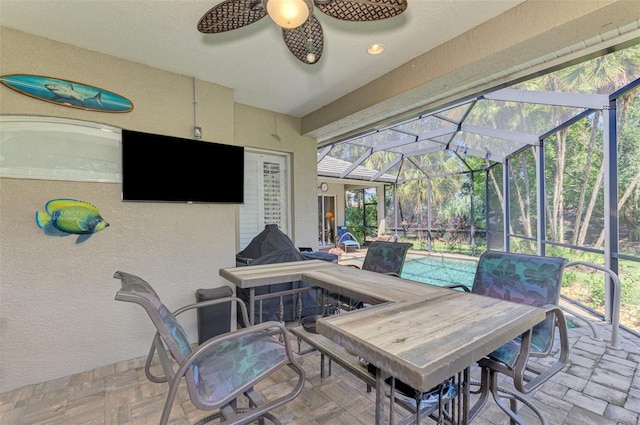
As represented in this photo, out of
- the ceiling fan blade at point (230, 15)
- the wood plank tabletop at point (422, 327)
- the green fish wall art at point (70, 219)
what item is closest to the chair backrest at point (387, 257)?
the wood plank tabletop at point (422, 327)

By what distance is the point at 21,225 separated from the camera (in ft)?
7.43

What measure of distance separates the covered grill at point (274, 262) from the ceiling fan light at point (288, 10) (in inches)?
91.7

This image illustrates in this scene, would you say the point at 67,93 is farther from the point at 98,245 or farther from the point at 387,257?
the point at 387,257

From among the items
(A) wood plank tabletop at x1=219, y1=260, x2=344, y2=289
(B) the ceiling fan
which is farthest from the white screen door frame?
(B) the ceiling fan

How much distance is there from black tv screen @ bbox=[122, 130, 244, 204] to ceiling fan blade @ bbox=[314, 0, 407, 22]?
2126 mm

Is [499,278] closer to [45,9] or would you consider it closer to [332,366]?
[332,366]

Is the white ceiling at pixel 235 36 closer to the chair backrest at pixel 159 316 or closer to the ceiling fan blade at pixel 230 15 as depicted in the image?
the ceiling fan blade at pixel 230 15

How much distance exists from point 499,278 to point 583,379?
3.93 feet

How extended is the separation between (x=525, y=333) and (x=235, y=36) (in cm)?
291

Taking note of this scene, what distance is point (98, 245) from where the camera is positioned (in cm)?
257

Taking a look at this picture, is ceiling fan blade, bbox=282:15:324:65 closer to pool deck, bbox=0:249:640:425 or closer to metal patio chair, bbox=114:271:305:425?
metal patio chair, bbox=114:271:305:425

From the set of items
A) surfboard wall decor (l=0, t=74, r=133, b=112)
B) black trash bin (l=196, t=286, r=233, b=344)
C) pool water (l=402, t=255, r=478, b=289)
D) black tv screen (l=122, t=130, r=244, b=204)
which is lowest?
pool water (l=402, t=255, r=478, b=289)

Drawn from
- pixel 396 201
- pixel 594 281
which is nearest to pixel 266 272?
pixel 594 281

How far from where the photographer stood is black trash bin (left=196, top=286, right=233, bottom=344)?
2.90 metres
